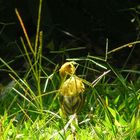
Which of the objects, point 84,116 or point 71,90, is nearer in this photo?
point 71,90

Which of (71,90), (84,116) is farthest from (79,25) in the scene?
(71,90)

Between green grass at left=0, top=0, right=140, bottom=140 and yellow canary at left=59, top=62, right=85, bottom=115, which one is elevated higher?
yellow canary at left=59, top=62, right=85, bottom=115

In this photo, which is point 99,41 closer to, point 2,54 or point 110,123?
point 2,54

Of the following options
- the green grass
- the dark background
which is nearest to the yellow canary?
the green grass

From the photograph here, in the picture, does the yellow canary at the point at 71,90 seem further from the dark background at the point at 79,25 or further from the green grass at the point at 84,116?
the dark background at the point at 79,25

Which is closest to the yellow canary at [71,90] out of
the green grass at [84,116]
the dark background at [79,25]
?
the green grass at [84,116]

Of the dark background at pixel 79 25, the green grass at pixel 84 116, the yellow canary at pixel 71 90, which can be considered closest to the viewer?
the yellow canary at pixel 71 90

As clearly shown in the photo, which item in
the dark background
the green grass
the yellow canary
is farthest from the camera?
the dark background

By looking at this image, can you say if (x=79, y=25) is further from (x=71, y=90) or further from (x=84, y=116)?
(x=71, y=90)

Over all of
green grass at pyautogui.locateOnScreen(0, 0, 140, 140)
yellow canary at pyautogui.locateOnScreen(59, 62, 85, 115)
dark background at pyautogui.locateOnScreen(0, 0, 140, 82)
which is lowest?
dark background at pyautogui.locateOnScreen(0, 0, 140, 82)

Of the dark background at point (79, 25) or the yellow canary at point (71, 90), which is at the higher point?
the yellow canary at point (71, 90)

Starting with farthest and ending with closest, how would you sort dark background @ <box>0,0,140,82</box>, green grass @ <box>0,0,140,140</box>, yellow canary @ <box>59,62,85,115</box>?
dark background @ <box>0,0,140,82</box>, green grass @ <box>0,0,140,140</box>, yellow canary @ <box>59,62,85,115</box>

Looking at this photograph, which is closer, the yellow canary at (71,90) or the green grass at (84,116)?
the yellow canary at (71,90)

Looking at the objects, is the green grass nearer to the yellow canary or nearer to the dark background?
the yellow canary
